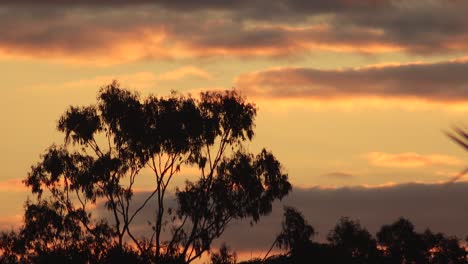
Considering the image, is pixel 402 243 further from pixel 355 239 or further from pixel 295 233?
pixel 295 233

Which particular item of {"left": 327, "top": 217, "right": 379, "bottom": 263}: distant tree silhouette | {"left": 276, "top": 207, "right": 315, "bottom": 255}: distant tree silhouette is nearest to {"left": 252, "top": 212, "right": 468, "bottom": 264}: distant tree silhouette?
{"left": 327, "top": 217, "right": 379, "bottom": 263}: distant tree silhouette

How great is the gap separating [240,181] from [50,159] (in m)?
15.1

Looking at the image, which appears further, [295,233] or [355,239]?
[355,239]

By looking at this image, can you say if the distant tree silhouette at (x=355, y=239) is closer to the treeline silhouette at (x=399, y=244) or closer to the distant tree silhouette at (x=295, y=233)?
the treeline silhouette at (x=399, y=244)

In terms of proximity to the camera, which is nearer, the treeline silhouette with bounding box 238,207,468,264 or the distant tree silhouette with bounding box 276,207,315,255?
the distant tree silhouette with bounding box 276,207,315,255

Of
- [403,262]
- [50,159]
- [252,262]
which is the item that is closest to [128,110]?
[50,159]

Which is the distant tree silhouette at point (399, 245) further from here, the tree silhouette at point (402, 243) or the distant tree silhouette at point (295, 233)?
the distant tree silhouette at point (295, 233)

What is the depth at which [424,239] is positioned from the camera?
517 feet

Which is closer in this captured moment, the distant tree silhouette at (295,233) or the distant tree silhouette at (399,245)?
the distant tree silhouette at (295,233)

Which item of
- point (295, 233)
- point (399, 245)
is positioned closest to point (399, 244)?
point (399, 245)

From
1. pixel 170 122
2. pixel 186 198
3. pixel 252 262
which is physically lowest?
pixel 252 262

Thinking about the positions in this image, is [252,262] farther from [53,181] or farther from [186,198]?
[53,181]

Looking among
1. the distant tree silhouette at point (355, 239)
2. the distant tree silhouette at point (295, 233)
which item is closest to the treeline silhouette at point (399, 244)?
the distant tree silhouette at point (355, 239)

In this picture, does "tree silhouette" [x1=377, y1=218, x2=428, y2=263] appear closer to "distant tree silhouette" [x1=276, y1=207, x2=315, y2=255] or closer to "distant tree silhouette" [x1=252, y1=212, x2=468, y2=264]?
"distant tree silhouette" [x1=252, y1=212, x2=468, y2=264]
